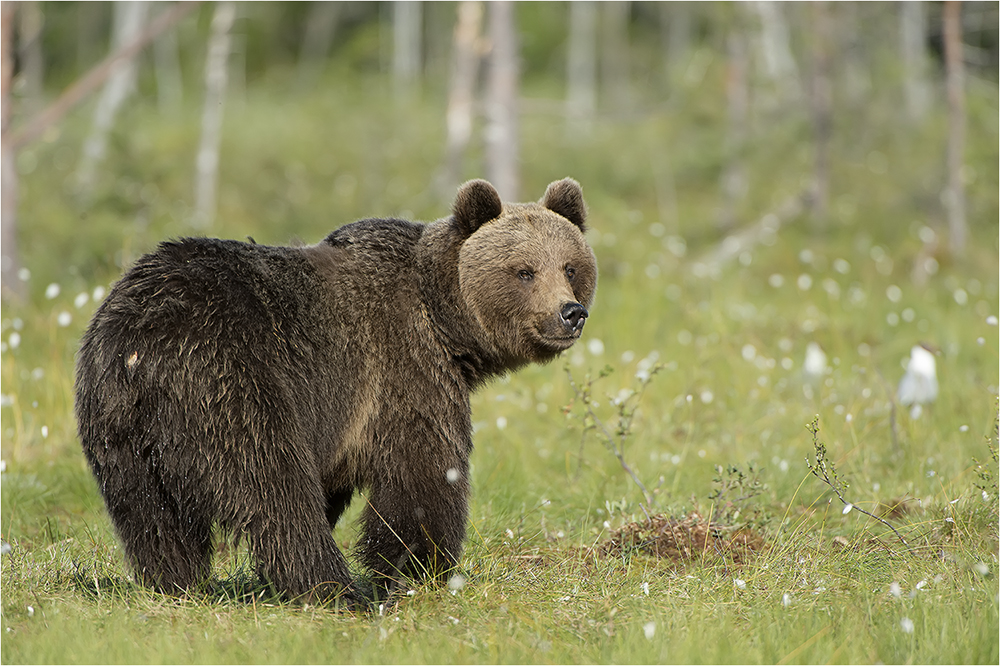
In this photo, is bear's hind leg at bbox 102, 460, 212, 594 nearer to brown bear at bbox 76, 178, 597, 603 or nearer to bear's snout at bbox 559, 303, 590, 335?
brown bear at bbox 76, 178, 597, 603

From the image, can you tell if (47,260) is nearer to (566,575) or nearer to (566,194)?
(566,194)

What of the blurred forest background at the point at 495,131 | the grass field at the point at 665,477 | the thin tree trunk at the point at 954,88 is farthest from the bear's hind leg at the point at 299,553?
the thin tree trunk at the point at 954,88

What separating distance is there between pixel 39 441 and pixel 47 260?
5430mm

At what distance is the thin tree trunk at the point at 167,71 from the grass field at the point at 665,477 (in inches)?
507

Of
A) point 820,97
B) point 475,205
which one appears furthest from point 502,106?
point 475,205

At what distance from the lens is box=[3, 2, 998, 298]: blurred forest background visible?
465 inches

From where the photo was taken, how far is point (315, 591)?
3.88 meters

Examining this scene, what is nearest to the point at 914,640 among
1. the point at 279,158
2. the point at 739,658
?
the point at 739,658

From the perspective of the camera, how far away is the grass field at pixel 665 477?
3.56 meters

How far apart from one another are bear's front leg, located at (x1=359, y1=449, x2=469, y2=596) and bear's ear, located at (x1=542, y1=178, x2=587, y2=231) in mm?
1597

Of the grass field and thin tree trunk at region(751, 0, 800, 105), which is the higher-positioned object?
thin tree trunk at region(751, 0, 800, 105)

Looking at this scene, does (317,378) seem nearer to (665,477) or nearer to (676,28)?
(665,477)

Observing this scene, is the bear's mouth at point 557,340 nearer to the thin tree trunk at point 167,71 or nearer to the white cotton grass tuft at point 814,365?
the white cotton grass tuft at point 814,365

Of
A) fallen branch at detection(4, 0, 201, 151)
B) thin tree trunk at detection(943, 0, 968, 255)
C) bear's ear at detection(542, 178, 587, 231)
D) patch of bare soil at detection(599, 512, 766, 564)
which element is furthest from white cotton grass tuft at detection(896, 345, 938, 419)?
fallen branch at detection(4, 0, 201, 151)
